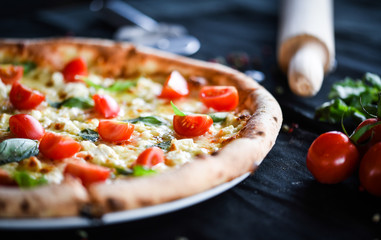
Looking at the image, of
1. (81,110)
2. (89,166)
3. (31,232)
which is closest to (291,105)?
(81,110)

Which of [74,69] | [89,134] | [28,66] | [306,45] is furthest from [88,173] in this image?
[306,45]

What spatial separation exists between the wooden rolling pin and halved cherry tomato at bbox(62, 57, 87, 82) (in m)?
1.77

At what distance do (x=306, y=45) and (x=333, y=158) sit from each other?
5.97 feet

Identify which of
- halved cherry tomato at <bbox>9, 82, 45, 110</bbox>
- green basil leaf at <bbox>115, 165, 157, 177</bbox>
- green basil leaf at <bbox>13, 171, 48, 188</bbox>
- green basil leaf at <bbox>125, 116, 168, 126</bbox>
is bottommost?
green basil leaf at <bbox>125, 116, 168, 126</bbox>

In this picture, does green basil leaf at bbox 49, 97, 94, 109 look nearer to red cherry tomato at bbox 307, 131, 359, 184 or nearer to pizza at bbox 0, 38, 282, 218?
pizza at bbox 0, 38, 282, 218

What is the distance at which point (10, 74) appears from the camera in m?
3.54

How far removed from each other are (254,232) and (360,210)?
65cm

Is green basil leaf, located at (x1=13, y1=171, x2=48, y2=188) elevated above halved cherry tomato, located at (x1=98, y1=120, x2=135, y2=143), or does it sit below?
above

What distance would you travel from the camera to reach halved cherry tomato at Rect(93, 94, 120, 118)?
10.0ft

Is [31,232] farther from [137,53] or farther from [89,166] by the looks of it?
[137,53]

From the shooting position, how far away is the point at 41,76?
12.2 ft

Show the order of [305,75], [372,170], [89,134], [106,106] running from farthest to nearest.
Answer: [305,75], [106,106], [89,134], [372,170]

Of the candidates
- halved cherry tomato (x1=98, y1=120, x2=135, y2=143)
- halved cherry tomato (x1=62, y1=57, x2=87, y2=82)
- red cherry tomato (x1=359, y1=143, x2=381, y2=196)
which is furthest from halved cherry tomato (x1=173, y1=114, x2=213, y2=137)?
halved cherry tomato (x1=62, y1=57, x2=87, y2=82)

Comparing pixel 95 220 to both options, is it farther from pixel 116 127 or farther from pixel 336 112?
pixel 336 112
